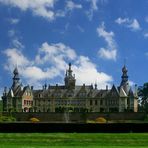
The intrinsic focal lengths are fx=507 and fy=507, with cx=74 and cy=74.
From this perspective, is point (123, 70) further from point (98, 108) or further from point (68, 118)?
point (68, 118)

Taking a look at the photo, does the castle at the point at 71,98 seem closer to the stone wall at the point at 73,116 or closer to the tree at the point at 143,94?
the tree at the point at 143,94

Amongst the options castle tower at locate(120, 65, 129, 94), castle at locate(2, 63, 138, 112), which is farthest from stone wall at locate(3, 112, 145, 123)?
castle tower at locate(120, 65, 129, 94)

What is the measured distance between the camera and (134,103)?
112625mm

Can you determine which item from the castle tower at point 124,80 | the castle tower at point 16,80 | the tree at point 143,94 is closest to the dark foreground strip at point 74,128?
the castle tower at point 124,80

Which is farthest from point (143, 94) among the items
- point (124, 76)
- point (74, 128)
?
point (74, 128)

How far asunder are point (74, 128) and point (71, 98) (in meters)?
79.0

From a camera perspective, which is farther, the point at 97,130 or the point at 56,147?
the point at 97,130

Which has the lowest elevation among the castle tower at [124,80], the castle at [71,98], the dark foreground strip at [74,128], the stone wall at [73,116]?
the dark foreground strip at [74,128]

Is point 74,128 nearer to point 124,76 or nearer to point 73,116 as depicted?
point 73,116

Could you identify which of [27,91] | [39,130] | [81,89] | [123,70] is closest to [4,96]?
[27,91]

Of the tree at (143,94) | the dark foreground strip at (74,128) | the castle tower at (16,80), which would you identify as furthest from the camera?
the tree at (143,94)

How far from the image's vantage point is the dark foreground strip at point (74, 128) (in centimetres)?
3662

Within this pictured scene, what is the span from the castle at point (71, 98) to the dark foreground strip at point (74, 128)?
7332 centimetres

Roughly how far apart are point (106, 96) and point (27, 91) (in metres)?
18.3
